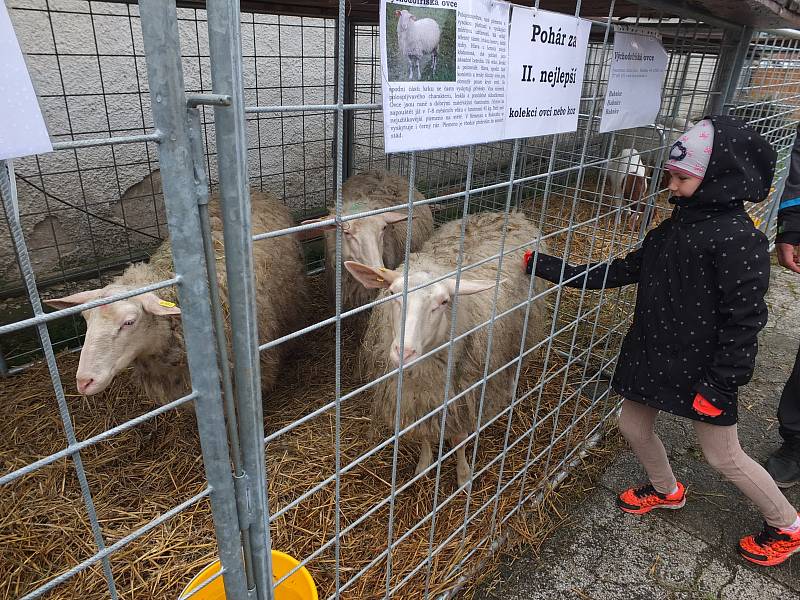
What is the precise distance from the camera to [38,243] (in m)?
4.36

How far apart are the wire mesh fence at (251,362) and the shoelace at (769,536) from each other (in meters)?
0.92

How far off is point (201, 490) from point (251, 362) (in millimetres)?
2099

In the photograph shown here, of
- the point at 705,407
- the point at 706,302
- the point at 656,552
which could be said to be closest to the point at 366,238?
the point at 706,302

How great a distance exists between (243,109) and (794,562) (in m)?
3.07

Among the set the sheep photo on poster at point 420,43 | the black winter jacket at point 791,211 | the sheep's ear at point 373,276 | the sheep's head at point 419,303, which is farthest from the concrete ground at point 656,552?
the sheep photo on poster at point 420,43

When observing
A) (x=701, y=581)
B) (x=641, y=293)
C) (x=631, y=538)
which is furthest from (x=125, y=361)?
(x=701, y=581)

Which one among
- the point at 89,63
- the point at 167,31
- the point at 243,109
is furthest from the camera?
the point at 89,63

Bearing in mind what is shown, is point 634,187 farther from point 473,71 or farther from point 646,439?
point 473,71

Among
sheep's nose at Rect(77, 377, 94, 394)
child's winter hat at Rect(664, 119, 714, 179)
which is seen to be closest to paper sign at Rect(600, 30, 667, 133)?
child's winter hat at Rect(664, 119, 714, 179)

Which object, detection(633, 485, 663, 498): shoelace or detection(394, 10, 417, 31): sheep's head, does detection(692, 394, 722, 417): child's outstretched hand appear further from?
detection(394, 10, 417, 31): sheep's head

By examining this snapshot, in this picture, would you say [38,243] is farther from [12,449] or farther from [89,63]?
[12,449]

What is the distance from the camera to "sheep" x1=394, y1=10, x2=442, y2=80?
3.88ft

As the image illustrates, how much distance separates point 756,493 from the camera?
242 cm

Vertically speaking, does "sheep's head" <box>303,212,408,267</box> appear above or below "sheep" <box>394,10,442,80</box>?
below
